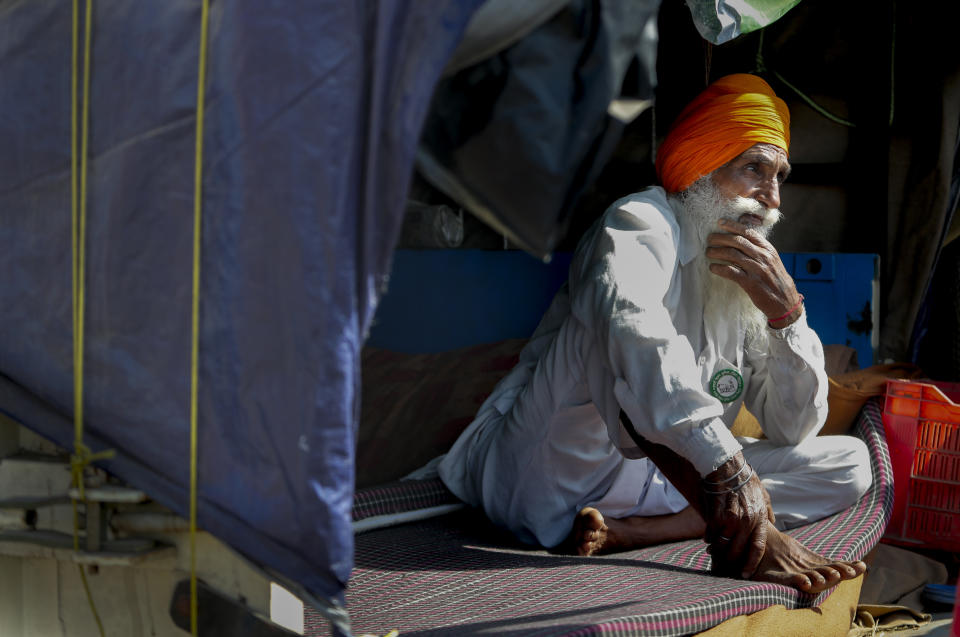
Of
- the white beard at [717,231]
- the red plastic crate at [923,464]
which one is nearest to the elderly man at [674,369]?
the white beard at [717,231]

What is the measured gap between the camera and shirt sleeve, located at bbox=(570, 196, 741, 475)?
255 cm

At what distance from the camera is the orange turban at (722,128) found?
3.25 m

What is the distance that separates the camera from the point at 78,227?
5.72 feet

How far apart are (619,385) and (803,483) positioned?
3.26ft

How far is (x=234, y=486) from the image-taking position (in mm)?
1577

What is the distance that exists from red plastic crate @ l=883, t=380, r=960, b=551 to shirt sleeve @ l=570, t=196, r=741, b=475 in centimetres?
127

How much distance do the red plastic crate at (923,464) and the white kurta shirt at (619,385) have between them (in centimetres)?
58

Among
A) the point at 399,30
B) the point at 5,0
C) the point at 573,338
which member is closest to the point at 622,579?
the point at 573,338

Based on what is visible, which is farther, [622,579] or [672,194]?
[672,194]

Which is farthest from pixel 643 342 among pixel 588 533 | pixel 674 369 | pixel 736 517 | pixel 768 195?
pixel 768 195

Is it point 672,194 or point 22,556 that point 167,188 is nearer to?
point 22,556

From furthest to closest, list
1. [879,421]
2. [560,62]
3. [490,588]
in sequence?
[879,421], [490,588], [560,62]

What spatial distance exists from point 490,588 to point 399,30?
5.39ft

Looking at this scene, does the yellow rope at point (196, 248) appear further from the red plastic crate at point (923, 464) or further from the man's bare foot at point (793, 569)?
the red plastic crate at point (923, 464)
